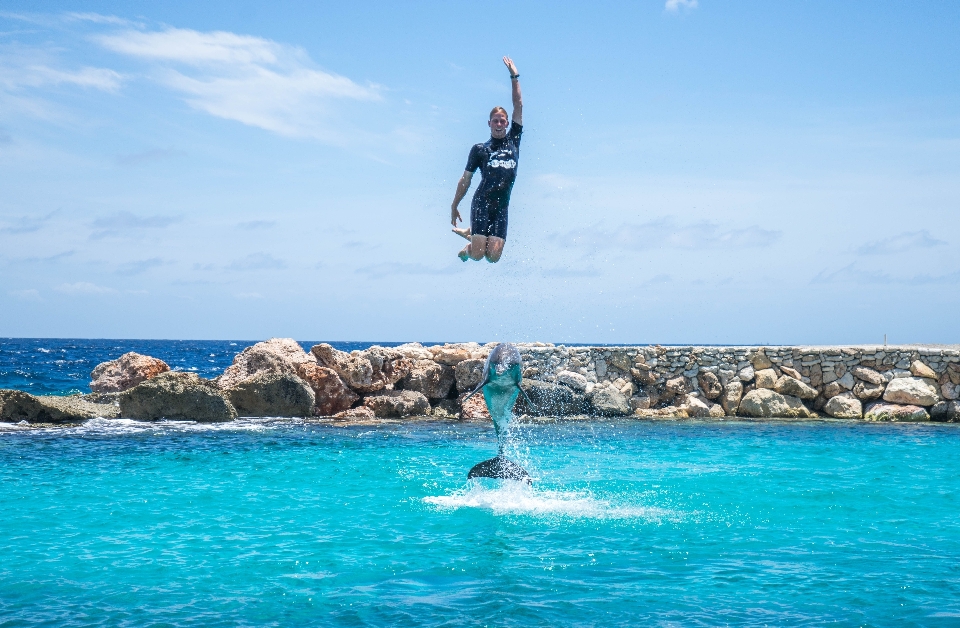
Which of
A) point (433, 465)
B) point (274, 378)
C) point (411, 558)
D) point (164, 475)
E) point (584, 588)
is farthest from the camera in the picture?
point (274, 378)

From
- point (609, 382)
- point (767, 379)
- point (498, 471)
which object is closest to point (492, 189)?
point (498, 471)

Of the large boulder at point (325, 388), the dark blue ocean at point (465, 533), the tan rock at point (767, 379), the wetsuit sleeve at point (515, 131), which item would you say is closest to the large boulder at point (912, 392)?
the tan rock at point (767, 379)

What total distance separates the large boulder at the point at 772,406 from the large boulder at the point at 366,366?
32.1ft

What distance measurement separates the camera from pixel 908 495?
13.2 metres

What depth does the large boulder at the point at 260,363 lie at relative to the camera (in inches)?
898

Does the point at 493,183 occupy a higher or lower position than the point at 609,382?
higher

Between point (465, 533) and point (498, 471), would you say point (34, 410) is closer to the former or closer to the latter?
point (465, 533)

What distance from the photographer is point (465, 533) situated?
34.8 ft

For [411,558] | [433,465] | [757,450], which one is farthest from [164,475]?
[757,450]

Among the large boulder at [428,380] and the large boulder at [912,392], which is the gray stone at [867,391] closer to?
the large boulder at [912,392]

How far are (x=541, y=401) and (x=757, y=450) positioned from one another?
687cm

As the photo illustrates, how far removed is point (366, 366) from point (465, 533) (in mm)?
13061

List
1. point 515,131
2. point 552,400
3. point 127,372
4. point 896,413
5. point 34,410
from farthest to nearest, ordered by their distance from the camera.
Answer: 1. point 127,372
2. point 552,400
3. point 896,413
4. point 34,410
5. point 515,131

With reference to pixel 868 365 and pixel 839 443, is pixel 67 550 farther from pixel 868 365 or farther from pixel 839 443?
pixel 868 365
